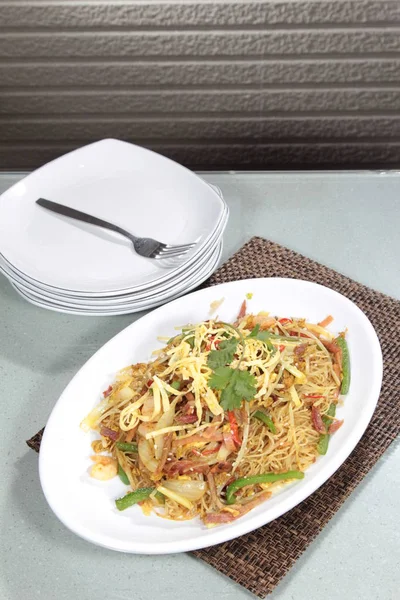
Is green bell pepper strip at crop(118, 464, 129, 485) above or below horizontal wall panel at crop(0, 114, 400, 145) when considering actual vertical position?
below

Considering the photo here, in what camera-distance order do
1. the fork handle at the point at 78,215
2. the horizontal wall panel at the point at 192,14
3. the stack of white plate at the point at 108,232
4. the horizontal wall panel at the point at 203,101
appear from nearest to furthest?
the stack of white plate at the point at 108,232 < the fork handle at the point at 78,215 < the horizontal wall panel at the point at 192,14 < the horizontal wall panel at the point at 203,101

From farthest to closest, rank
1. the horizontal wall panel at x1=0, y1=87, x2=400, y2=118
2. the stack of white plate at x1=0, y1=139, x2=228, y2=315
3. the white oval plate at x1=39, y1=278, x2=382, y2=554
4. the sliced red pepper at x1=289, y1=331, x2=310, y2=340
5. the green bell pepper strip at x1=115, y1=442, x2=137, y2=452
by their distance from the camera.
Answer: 1. the horizontal wall panel at x1=0, y1=87, x2=400, y2=118
2. the stack of white plate at x1=0, y1=139, x2=228, y2=315
3. the sliced red pepper at x1=289, y1=331, x2=310, y2=340
4. the green bell pepper strip at x1=115, y1=442, x2=137, y2=452
5. the white oval plate at x1=39, y1=278, x2=382, y2=554

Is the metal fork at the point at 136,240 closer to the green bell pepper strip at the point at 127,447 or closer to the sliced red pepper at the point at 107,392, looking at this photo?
the sliced red pepper at the point at 107,392

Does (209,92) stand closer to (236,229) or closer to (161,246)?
(236,229)

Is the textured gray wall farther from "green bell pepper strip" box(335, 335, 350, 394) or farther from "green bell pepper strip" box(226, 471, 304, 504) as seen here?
"green bell pepper strip" box(226, 471, 304, 504)

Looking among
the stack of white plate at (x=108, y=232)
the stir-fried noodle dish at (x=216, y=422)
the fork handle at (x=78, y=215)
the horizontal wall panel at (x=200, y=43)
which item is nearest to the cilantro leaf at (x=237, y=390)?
the stir-fried noodle dish at (x=216, y=422)

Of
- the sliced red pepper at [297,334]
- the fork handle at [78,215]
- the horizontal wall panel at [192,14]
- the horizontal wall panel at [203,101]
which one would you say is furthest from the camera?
the horizontal wall panel at [203,101]

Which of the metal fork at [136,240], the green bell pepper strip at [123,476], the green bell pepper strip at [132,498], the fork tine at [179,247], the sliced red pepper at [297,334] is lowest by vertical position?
the green bell pepper strip at [123,476]

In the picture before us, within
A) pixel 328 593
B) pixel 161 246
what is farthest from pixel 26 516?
pixel 161 246

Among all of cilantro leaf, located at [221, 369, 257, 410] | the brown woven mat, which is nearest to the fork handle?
the brown woven mat
